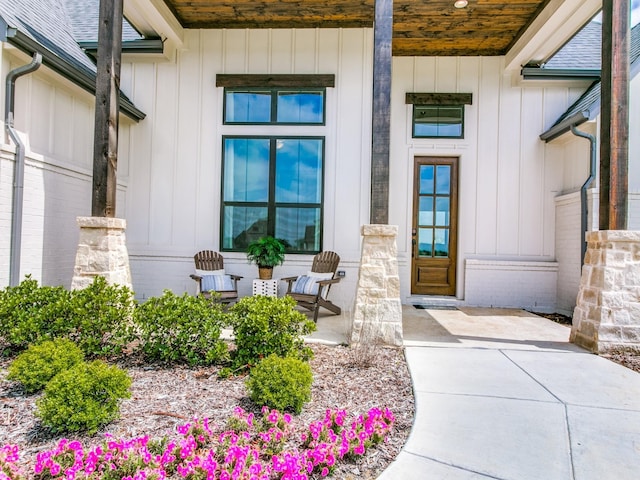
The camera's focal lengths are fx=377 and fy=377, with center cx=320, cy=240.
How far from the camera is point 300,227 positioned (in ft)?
19.1

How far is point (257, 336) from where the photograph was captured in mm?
2760

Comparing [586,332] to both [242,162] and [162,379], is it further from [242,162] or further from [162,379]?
[242,162]

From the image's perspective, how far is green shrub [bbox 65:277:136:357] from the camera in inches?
115

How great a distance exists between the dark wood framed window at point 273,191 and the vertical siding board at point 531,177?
3222 mm

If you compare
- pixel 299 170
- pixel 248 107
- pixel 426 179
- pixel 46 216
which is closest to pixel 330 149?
pixel 299 170

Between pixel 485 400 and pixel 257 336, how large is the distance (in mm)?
1580

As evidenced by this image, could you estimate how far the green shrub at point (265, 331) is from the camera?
2.76m

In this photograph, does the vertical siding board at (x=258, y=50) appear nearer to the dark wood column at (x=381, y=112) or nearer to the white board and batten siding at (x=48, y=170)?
the white board and batten siding at (x=48, y=170)

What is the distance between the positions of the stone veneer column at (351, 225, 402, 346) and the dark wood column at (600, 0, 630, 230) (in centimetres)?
208

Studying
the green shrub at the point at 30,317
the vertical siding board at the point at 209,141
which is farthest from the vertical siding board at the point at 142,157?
the green shrub at the point at 30,317

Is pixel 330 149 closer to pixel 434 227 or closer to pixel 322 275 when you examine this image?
pixel 322 275

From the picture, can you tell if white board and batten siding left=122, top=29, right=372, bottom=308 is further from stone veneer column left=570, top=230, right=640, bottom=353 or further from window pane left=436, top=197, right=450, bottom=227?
stone veneer column left=570, top=230, right=640, bottom=353

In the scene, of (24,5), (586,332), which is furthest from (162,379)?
(24,5)

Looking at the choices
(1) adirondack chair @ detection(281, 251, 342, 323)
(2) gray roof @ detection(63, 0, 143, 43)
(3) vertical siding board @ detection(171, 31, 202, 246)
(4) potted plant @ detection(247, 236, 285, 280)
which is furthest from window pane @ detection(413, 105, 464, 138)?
(2) gray roof @ detection(63, 0, 143, 43)
